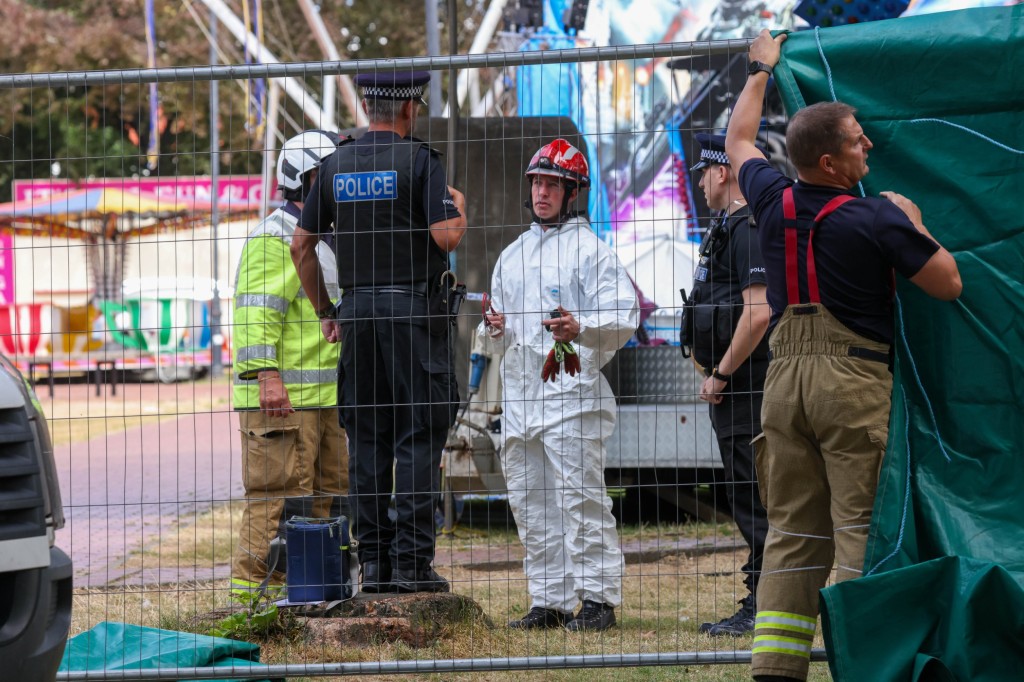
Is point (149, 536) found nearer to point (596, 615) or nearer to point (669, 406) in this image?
point (669, 406)

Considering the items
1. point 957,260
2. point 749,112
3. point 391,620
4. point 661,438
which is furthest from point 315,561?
point 661,438

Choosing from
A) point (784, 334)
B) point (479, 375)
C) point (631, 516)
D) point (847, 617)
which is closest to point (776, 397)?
point (784, 334)

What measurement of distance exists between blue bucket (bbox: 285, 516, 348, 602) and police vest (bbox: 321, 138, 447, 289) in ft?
3.45

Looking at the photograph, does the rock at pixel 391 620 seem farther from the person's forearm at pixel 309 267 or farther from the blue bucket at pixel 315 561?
the person's forearm at pixel 309 267

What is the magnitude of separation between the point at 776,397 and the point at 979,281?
0.80 m

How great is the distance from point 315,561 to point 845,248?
2.64m

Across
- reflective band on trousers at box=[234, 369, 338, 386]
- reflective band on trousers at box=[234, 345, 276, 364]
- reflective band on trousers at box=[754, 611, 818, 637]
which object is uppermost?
reflective band on trousers at box=[234, 345, 276, 364]

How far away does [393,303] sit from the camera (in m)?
5.27

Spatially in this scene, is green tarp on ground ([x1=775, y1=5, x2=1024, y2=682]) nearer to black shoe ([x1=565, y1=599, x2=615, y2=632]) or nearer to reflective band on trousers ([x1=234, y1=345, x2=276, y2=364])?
black shoe ([x1=565, y1=599, x2=615, y2=632])

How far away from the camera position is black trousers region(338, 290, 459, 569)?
5273mm

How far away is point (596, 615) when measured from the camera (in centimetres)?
571

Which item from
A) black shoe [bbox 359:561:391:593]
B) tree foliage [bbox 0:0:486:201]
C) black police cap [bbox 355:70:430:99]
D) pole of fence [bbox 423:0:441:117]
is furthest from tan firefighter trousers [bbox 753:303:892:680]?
tree foliage [bbox 0:0:486:201]

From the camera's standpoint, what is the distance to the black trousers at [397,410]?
527 centimetres

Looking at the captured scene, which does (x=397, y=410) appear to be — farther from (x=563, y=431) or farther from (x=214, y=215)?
(x=214, y=215)
